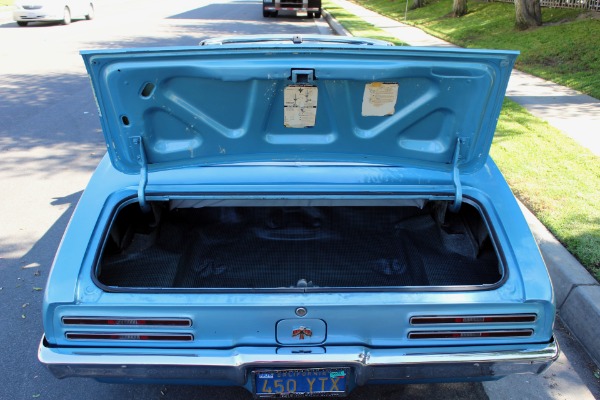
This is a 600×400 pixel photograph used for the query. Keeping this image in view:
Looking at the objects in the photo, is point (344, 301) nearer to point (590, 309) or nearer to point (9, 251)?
point (590, 309)

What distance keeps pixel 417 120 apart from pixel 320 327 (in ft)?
3.56

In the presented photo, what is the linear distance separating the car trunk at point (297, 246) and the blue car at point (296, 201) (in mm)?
36

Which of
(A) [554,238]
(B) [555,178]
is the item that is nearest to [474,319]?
(A) [554,238]

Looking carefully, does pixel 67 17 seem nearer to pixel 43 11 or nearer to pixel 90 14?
pixel 43 11

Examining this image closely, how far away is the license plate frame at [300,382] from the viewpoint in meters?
2.11

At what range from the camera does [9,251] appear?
4.07 metres

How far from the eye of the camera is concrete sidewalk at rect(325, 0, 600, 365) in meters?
3.11

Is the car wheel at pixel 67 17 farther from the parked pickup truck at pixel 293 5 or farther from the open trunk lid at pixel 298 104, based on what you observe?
the open trunk lid at pixel 298 104

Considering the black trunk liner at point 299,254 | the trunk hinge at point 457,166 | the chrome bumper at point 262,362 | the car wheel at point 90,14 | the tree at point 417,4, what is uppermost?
the trunk hinge at point 457,166

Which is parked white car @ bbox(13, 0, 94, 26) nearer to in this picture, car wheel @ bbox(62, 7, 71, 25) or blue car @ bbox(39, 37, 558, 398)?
car wheel @ bbox(62, 7, 71, 25)

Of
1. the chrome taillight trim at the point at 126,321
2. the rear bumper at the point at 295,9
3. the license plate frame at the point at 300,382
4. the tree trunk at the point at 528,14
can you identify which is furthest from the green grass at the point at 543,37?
the chrome taillight trim at the point at 126,321

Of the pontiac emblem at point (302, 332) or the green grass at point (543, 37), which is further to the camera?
the green grass at point (543, 37)

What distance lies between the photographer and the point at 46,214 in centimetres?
465

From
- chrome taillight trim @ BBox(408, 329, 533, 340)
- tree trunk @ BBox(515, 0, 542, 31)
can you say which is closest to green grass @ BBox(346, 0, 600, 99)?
tree trunk @ BBox(515, 0, 542, 31)
